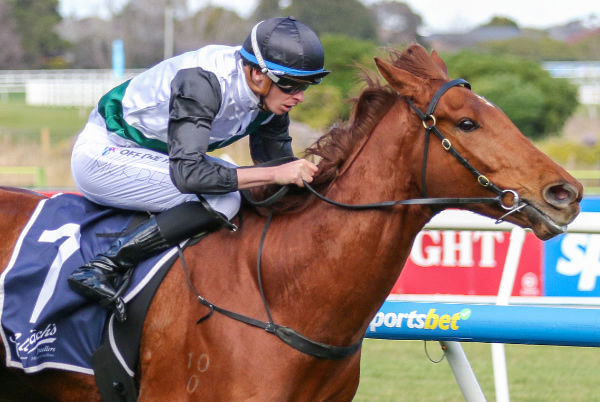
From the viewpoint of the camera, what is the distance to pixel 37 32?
46500mm

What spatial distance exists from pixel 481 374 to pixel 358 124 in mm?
3483

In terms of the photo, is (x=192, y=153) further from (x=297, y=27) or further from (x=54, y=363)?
(x=54, y=363)

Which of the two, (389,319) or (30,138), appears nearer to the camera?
(389,319)

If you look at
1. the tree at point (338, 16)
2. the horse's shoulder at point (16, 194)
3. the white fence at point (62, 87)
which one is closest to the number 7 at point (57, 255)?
the horse's shoulder at point (16, 194)

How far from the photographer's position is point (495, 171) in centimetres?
297

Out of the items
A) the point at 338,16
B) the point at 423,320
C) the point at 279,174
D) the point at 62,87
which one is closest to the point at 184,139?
the point at 279,174

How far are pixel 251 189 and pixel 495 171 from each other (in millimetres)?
992

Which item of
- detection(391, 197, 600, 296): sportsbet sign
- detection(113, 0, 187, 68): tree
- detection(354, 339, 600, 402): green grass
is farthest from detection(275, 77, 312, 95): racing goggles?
detection(113, 0, 187, 68): tree

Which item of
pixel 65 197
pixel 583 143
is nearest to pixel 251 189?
pixel 65 197

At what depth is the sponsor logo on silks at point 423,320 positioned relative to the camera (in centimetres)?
380

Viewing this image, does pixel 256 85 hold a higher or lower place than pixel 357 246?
higher

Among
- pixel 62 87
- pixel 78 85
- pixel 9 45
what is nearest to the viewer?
pixel 78 85

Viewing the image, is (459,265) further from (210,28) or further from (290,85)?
(210,28)

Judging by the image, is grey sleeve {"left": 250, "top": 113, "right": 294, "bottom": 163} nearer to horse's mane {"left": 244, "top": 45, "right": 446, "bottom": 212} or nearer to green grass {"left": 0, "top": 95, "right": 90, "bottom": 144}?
horse's mane {"left": 244, "top": 45, "right": 446, "bottom": 212}
